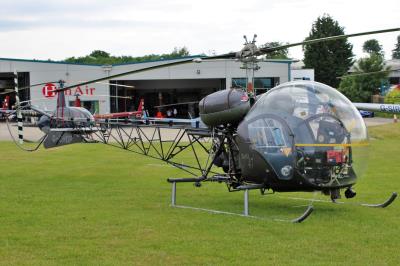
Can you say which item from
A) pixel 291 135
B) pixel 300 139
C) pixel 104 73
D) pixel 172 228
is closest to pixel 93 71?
pixel 104 73

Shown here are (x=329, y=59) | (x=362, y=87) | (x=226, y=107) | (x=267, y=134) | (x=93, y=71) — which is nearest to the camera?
(x=267, y=134)

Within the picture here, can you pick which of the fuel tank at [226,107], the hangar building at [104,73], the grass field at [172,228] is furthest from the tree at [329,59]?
the fuel tank at [226,107]

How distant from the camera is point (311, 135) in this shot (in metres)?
9.03

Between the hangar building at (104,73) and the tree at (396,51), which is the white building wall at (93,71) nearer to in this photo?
the hangar building at (104,73)

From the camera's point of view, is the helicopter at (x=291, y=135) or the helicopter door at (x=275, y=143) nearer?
the helicopter at (x=291, y=135)

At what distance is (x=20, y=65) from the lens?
5503cm

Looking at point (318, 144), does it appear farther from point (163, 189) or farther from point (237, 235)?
point (163, 189)

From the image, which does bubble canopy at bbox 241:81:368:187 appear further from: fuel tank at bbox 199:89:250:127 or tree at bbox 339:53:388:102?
tree at bbox 339:53:388:102

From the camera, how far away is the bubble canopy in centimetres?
903

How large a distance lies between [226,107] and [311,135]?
5.87 ft

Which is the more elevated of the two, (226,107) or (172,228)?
(226,107)

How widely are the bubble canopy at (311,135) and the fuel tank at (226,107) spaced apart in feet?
1.59

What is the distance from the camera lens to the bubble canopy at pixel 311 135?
903 centimetres

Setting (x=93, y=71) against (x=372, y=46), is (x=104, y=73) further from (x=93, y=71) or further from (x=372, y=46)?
(x=372, y=46)
